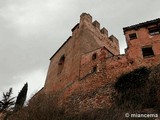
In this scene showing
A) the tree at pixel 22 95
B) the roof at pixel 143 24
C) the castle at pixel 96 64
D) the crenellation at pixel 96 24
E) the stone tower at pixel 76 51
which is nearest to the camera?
A: the castle at pixel 96 64

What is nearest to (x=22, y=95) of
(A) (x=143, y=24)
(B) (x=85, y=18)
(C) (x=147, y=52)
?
(B) (x=85, y=18)

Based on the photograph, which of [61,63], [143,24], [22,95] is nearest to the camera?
[143,24]

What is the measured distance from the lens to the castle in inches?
636

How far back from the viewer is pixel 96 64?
18547mm

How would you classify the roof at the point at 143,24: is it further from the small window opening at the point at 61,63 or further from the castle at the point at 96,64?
the small window opening at the point at 61,63

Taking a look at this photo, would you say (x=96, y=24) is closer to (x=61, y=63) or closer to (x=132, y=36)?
(x=61, y=63)

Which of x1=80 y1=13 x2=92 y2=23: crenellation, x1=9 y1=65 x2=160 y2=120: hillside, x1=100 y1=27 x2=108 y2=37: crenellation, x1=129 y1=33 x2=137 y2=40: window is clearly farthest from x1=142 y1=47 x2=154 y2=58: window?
x1=100 y1=27 x2=108 y2=37: crenellation

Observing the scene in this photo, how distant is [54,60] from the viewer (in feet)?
89.6

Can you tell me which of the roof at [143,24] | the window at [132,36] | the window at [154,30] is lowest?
the window at [132,36]

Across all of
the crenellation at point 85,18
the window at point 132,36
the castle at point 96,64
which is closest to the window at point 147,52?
the castle at point 96,64

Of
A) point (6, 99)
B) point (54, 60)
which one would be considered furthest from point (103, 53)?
point (6, 99)

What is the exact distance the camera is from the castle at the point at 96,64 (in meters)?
16.2

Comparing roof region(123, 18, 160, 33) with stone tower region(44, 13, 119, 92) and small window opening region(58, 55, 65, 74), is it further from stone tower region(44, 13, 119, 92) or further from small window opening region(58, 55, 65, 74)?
small window opening region(58, 55, 65, 74)

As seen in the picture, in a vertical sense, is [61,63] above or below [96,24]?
below
